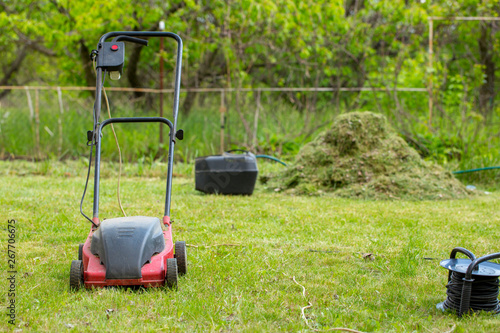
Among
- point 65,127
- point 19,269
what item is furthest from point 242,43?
point 19,269

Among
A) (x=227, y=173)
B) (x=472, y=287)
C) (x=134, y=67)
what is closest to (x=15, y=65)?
(x=134, y=67)

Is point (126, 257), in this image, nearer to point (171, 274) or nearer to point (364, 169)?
point (171, 274)

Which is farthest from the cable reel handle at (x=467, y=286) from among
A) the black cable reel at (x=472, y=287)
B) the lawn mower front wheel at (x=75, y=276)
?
the lawn mower front wheel at (x=75, y=276)

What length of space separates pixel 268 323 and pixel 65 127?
7997mm

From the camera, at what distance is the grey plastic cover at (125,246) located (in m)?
2.72

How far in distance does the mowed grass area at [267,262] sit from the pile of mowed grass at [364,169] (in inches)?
13.4

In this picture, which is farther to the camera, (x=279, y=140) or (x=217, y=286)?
(x=279, y=140)

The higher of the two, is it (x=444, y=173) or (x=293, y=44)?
(x=293, y=44)

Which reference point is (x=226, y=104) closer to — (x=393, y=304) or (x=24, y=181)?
(x=24, y=181)

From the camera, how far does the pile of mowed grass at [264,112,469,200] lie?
6336 mm

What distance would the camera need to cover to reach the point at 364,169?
21.6ft

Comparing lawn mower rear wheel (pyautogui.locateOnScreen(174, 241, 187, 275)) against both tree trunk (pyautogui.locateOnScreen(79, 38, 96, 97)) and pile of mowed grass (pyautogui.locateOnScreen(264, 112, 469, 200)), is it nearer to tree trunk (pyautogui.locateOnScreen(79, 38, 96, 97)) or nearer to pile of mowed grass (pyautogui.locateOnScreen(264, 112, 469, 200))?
pile of mowed grass (pyautogui.locateOnScreen(264, 112, 469, 200))

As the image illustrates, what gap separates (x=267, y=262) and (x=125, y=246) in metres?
1.08

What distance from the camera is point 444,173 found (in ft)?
22.1
